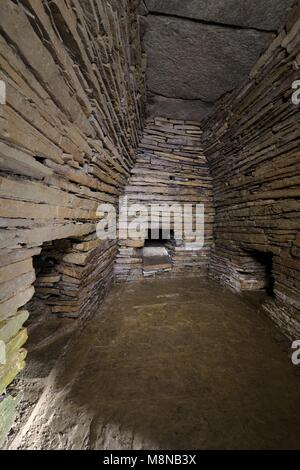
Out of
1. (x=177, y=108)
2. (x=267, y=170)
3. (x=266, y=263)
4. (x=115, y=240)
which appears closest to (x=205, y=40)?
(x=177, y=108)

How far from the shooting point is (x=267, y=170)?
3.62 meters

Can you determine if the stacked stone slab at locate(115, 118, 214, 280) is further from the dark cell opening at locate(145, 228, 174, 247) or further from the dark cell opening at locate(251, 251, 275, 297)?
the dark cell opening at locate(251, 251, 275, 297)

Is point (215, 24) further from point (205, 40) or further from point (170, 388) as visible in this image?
point (170, 388)

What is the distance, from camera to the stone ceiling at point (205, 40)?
2539 mm

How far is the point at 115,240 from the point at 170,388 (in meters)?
3.75

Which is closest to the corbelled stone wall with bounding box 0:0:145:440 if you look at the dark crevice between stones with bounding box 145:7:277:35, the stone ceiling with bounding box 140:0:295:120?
the dark crevice between stones with bounding box 145:7:277:35

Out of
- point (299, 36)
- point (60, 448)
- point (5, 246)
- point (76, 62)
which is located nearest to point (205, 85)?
point (299, 36)

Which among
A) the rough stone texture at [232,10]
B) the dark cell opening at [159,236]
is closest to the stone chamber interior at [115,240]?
the rough stone texture at [232,10]

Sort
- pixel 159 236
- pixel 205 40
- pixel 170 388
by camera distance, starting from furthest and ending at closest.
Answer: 1. pixel 159 236
2. pixel 205 40
3. pixel 170 388

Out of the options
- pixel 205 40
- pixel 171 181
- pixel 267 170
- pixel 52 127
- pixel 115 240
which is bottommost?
pixel 115 240

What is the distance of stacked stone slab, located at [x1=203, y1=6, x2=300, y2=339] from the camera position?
9.55 feet

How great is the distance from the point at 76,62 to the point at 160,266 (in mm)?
4921

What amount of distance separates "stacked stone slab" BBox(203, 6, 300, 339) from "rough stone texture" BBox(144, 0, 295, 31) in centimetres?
21
